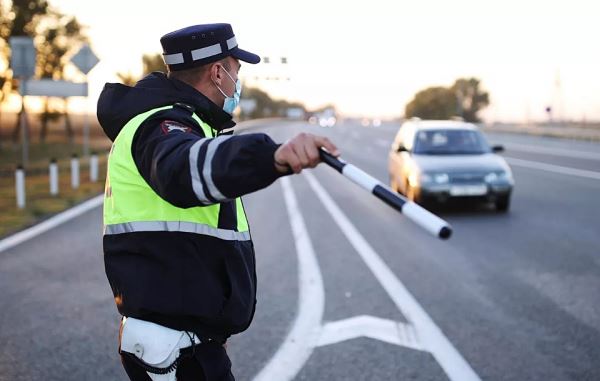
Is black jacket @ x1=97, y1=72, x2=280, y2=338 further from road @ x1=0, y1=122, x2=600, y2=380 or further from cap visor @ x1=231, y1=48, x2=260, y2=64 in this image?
road @ x1=0, y1=122, x2=600, y2=380

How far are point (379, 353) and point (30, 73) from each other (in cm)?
1630

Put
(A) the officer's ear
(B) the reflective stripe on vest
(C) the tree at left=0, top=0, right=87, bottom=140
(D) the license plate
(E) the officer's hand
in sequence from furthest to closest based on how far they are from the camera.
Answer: (C) the tree at left=0, top=0, right=87, bottom=140 → (D) the license plate → (A) the officer's ear → (B) the reflective stripe on vest → (E) the officer's hand

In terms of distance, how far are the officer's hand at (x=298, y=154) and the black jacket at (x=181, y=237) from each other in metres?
0.03

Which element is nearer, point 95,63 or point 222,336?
point 222,336

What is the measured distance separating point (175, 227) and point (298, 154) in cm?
53

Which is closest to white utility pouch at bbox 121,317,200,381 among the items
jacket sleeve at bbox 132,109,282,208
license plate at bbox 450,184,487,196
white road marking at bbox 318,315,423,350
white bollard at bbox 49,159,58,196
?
jacket sleeve at bbox 132,109,282,208

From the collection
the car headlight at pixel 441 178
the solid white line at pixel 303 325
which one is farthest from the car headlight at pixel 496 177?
the solid white line at pixel 303 325

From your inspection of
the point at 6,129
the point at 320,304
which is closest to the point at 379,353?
the point at 320,304

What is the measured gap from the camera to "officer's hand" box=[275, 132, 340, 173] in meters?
1.72

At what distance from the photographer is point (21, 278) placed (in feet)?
22.6

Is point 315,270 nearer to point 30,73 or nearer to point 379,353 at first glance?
point 379,353

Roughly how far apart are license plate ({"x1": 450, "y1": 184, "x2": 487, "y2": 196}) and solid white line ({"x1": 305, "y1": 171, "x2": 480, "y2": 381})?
2650 mm

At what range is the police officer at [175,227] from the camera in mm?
1982

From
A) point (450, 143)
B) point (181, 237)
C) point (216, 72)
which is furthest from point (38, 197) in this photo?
point (181, 237)
